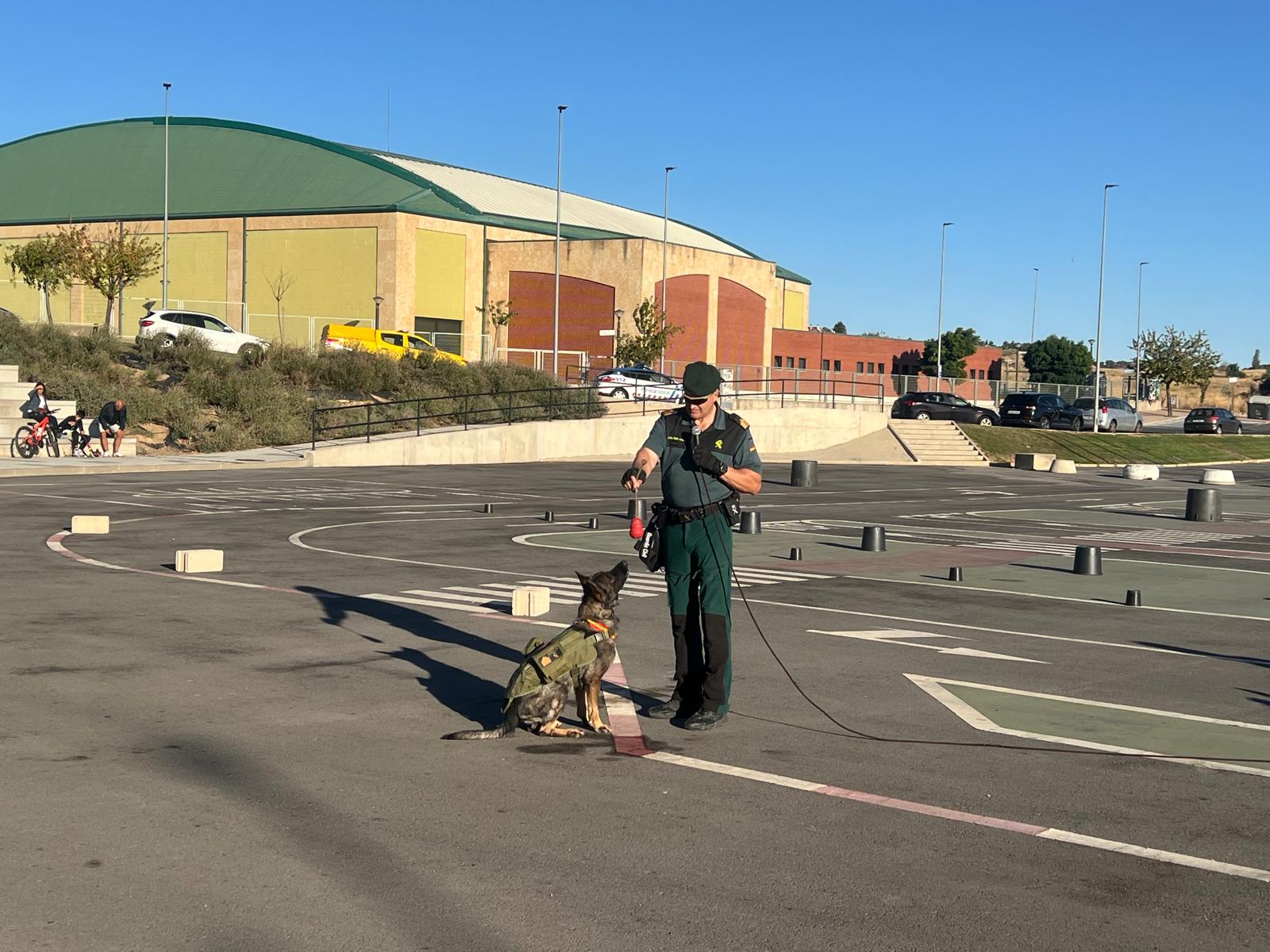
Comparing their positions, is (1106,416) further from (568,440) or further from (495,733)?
(495,733)

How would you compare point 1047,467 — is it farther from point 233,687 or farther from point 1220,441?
point 233,687

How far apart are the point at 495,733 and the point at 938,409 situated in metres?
54.7

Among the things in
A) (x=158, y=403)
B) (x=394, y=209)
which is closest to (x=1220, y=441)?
(x=394, y=209)

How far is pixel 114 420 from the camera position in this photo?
1357 inches

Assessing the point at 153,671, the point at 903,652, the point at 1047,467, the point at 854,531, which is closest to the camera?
the point at 153,671

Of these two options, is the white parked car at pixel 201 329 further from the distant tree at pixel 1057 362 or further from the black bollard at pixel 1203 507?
the distant tree at pixel 1057 362

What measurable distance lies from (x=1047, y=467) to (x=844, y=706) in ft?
132

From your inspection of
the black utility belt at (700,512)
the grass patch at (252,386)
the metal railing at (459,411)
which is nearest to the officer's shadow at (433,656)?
the black utility belt at (700,512)

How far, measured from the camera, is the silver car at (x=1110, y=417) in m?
63.8

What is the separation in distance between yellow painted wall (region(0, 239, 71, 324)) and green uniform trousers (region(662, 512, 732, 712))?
232 feet

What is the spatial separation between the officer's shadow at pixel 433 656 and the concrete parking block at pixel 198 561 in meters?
1.45

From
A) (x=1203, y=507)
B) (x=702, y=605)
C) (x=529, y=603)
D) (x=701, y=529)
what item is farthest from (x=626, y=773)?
(x=1203, y=507)

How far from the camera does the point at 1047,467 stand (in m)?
46.9

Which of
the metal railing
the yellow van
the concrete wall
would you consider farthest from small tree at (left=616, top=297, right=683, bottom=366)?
the metal railing
